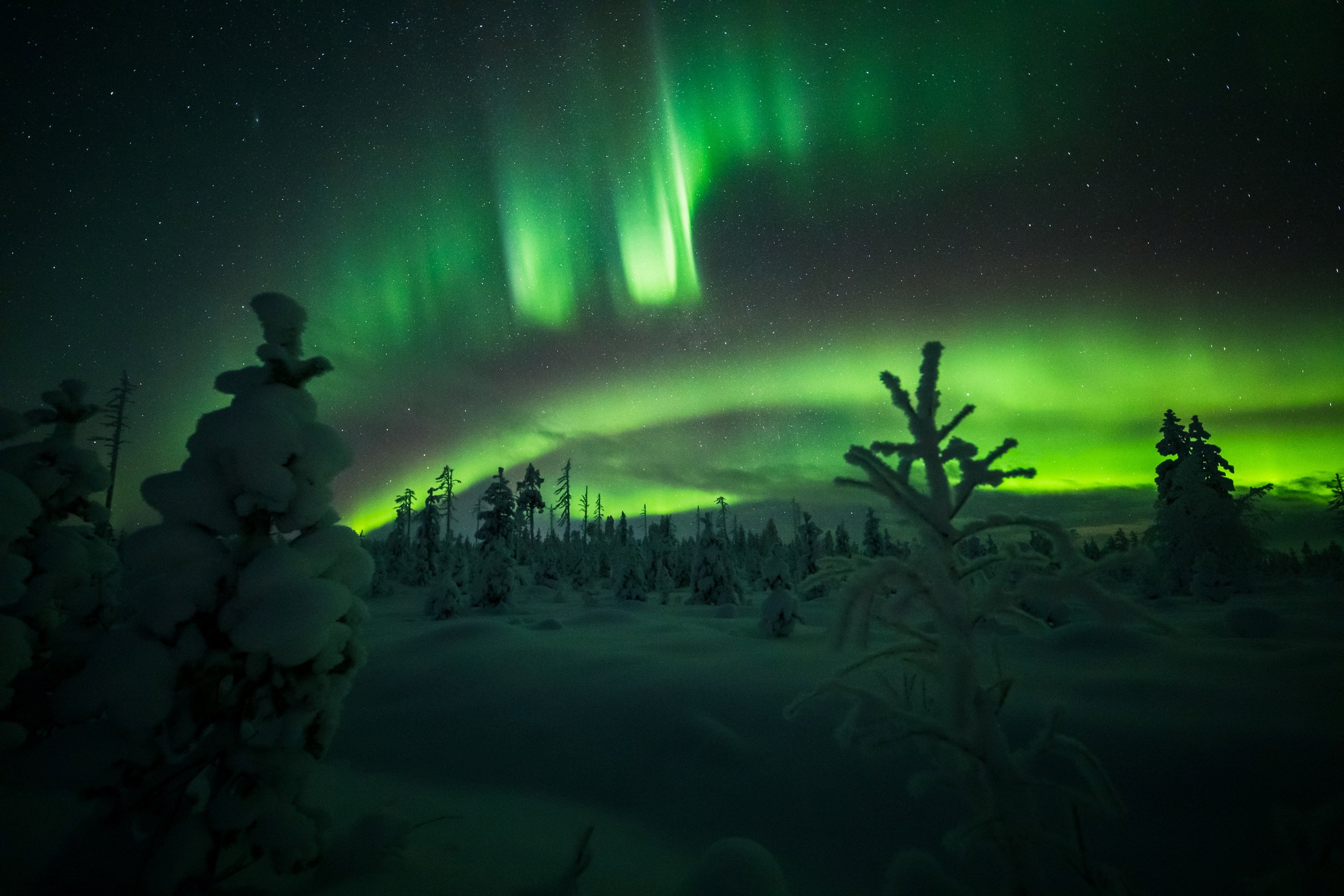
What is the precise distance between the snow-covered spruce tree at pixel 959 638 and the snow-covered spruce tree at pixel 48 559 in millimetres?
6807

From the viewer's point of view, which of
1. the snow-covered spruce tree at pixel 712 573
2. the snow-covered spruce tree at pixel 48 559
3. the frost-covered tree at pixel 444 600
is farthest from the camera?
the snow-covered spruce tree at pixel 712 573

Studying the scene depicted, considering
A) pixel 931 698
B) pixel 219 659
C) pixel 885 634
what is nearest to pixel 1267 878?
pixel 931 698

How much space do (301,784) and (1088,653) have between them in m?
11.7

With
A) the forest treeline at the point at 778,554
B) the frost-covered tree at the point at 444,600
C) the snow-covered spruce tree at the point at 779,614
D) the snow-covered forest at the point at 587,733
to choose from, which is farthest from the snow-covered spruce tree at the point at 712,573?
the snow-covered forest at the point at 587,733

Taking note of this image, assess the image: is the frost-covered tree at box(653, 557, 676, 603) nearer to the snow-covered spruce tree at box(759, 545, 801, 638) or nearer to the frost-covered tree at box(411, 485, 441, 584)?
the frost-covered tree at box(411, 485, 441, 584)

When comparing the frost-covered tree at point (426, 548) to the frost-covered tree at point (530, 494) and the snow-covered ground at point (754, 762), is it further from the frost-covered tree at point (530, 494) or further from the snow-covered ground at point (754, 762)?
the snow-covered ground at point (754, 762)

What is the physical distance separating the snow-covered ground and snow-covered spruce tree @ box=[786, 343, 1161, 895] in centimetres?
33

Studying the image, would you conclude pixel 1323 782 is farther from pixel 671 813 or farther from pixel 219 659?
pixel 219 659

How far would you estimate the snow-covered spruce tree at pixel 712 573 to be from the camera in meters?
29.6

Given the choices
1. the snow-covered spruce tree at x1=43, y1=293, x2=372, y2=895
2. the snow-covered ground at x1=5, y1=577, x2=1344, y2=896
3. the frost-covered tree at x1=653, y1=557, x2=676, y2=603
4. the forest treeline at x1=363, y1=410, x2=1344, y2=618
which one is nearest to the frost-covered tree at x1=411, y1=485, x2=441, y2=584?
the forest treeline at x1=363, y1=410, x2=1344, y2=618

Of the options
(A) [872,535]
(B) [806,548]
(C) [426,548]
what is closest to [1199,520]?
(A) [872,535]

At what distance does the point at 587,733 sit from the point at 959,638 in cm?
539

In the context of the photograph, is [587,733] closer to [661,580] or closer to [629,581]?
[629,581]

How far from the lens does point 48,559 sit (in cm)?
557
